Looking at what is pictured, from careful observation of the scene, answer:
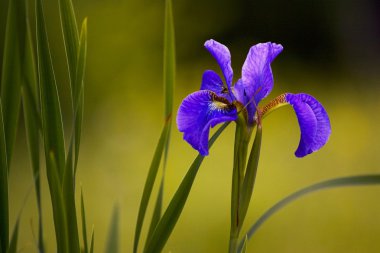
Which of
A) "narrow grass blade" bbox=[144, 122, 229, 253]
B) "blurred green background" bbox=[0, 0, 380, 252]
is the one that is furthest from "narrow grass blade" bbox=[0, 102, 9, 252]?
"blurred green background" bbox=[0, 0, 380, 252]

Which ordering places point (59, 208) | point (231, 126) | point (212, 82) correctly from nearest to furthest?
point (59, 208) < point (212, 82) < point (231, 126)

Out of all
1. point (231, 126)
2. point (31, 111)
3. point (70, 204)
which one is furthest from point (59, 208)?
point (231, 126)

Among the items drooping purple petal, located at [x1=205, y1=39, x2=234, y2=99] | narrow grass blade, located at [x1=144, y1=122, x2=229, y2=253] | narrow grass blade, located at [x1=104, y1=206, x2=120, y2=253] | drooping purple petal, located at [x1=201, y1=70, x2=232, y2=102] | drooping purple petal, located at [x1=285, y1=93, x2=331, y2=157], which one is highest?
drooping purple petal, located at [x1=205, y1=39, x2=234, y2=99]

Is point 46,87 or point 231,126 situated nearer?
point 46,87

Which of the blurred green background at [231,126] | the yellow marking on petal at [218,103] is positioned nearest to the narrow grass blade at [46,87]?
the yellow marking on petal at [218,103]

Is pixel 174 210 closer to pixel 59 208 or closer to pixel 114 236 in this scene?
pixel 59 208

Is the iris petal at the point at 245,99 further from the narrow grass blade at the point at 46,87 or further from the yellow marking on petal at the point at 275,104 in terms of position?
the narrow grass blade at the point at 46,87

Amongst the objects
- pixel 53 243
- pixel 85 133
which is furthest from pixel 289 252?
pixel 85 133

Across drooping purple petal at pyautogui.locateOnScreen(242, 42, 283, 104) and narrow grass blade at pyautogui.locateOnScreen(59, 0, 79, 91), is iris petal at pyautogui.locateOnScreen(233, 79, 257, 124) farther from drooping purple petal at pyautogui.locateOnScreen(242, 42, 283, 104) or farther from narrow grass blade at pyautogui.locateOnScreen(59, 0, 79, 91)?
narrow grass blade at pyautogui.locateOnScreen(59, 0, 79, 91)
